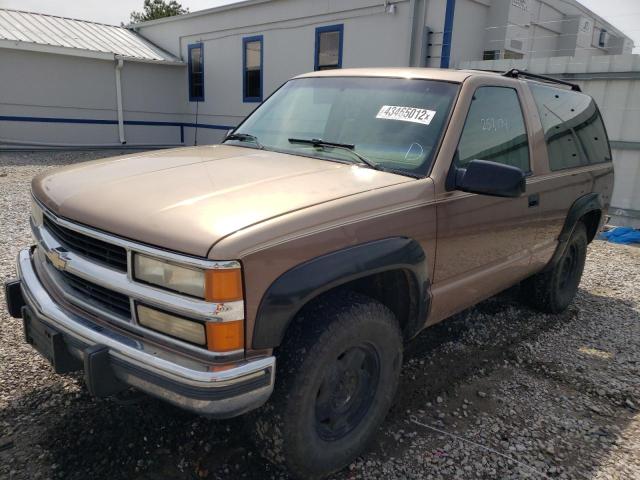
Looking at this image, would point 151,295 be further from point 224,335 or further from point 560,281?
point 560,281

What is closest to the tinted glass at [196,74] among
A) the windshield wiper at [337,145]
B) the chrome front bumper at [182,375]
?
the windshield wiper at [337,145]

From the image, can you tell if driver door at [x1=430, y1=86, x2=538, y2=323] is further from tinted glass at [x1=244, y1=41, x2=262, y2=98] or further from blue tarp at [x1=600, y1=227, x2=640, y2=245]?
tinted glass at [x1=244, y1=41, x2=262, y2=98]

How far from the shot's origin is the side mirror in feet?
8.42

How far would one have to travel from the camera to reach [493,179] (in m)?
2.58

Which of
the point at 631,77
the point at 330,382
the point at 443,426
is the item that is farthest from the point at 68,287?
the point at 631,77

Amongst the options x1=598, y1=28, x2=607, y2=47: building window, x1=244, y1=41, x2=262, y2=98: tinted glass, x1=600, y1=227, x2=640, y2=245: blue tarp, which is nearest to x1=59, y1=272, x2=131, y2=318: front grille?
x1=600, y1=227, x2=640, y2=245: blue tarp

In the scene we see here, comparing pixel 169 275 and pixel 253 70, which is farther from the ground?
pixel 253 70

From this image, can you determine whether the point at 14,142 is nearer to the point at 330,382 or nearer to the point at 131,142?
the point at 131,142

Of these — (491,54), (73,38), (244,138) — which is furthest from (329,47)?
(244,138)

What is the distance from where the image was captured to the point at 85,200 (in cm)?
231

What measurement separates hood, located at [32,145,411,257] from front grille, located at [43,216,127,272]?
76mm

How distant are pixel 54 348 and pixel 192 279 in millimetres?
798

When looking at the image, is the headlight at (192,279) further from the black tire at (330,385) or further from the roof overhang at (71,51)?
the roof overhang at (71,51)

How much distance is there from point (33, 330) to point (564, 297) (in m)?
4.27
